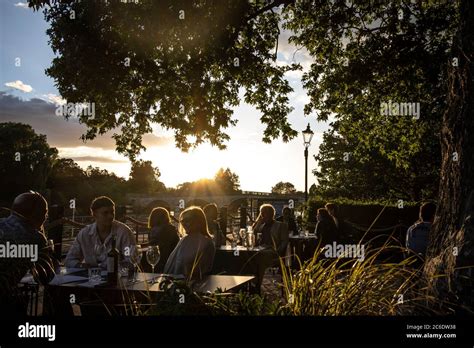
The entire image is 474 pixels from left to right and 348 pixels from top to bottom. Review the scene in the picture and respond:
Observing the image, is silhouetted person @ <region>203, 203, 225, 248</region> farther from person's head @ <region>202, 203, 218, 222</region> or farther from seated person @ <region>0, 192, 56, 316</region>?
seated person @ <region>0, 192, 56, 316</region>

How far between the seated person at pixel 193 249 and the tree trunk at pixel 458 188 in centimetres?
254

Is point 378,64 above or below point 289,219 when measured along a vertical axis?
above

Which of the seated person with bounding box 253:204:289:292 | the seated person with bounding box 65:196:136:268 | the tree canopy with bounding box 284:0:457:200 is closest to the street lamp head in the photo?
the tree canopy with bounding box 284:0:457:200

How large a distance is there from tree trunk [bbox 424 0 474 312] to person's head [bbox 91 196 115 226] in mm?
3897

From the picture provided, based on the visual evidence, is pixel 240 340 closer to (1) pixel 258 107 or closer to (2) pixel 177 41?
(2) pixel 177 41

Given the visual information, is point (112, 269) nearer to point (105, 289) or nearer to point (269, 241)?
point (105, 289)

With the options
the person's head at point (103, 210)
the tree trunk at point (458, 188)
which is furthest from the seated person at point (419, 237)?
the person's head at point (103, 210)

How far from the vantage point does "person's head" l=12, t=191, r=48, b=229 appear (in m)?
4.52

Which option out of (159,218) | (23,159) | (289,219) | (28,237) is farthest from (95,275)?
(23,159)

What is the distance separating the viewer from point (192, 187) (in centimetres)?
8450

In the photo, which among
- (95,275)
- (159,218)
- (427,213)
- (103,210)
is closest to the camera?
(95,275)

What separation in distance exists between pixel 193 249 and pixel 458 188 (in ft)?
9.81

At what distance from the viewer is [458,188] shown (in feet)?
13.3

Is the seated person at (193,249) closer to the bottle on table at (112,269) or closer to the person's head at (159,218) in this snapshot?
the bottle on table at (112,269)
